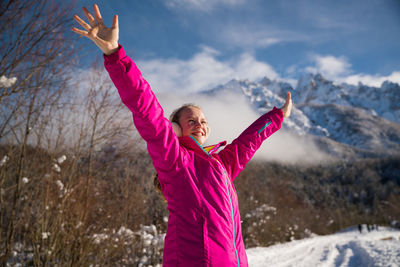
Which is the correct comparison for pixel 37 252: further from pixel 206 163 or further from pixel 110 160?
pixel 206 163

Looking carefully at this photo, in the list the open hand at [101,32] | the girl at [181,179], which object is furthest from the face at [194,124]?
the open hand at [101,32]

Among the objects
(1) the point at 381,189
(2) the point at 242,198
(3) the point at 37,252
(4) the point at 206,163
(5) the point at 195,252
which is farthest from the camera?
(1) the point at 381,189

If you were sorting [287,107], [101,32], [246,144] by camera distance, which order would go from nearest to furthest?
[101,32]
[246,144]
[287,107]

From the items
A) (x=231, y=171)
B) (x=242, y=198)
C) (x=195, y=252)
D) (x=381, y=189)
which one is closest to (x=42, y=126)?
(x=231, y=171)

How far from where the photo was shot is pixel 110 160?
482 centimetres

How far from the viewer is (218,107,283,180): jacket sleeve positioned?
170cm

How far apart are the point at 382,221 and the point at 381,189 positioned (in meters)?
30.1

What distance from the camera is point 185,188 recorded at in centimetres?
124

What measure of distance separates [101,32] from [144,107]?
384 millimetres

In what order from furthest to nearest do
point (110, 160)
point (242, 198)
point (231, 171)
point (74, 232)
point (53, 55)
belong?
point (242, 198), point (110, 160), point (74, 232), point (53, 55), point (231, 171)

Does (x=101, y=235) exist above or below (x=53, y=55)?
below

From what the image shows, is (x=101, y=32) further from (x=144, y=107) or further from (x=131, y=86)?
(x=144, y=107)

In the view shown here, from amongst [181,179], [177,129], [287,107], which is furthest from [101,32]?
[287,107]

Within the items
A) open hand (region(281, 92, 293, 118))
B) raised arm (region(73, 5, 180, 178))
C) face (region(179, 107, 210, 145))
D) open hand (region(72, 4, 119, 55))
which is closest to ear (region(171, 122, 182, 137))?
face (region(179, 107, 210, 145))
